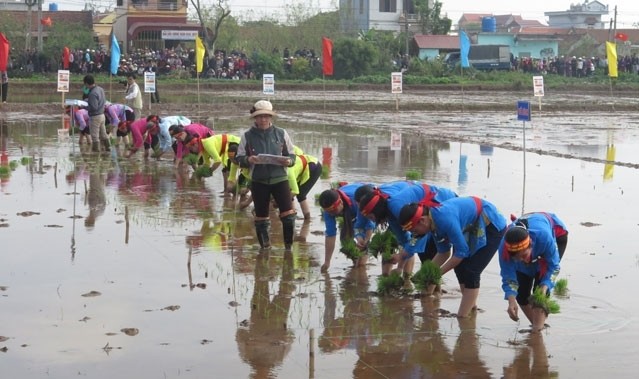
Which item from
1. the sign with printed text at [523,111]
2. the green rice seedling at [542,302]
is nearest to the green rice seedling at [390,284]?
the green rice seedling at [542,302]

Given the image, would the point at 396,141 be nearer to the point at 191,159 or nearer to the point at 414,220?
the point at 191,159

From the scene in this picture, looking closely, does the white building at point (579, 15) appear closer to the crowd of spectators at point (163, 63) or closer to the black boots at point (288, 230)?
the crowd of spectators at point (163, 63)

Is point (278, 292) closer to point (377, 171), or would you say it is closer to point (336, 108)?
point (377, 171)

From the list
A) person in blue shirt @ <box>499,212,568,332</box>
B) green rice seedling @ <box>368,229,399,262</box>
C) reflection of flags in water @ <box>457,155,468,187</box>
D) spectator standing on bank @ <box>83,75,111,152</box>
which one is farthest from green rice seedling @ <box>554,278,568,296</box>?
spectator standing on bank @ <box>83,75,111,152</box>

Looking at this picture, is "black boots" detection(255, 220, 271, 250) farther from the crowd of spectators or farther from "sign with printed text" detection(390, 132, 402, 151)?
the crowd of spectators

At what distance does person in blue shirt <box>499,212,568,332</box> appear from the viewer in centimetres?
806

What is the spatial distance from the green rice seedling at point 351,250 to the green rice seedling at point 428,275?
133cm

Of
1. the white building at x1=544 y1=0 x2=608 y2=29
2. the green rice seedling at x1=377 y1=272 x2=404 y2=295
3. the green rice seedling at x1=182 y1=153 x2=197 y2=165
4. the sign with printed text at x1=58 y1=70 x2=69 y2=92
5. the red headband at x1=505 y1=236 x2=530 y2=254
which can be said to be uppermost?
the white building at x1=544 y1=0 x2=608 y2=29

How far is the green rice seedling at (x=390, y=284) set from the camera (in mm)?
9781

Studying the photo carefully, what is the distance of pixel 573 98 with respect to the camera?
157 feet

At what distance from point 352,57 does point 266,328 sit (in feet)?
163

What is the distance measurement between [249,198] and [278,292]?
4.69 meters

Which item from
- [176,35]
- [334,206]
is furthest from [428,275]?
[176,35]

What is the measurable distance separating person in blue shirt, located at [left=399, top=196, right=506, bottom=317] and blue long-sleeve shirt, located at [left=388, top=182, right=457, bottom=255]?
0.29 m
